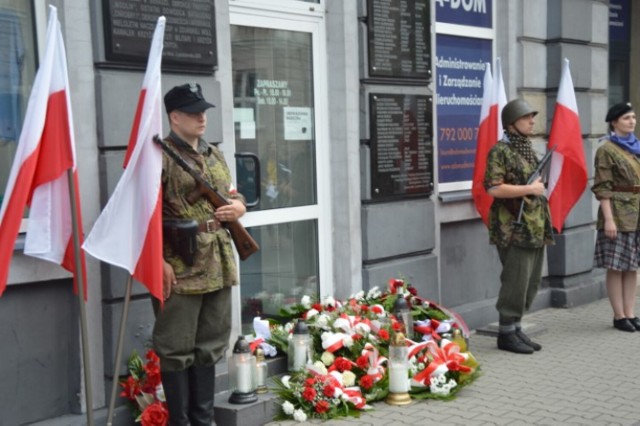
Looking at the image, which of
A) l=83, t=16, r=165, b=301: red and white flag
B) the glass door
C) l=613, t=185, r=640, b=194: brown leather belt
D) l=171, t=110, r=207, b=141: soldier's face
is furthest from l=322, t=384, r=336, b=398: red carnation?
l=613, t=185, r=640, b=194: brown leather belt

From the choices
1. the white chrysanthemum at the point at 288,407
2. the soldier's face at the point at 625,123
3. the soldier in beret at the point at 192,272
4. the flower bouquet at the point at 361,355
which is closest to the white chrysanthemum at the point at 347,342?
the flower bouquet at the point at 361,355

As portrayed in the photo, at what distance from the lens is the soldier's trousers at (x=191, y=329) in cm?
488

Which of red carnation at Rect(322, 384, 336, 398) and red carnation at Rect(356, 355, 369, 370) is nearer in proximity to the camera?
red carnation at Rect(322, 384, 336, 398)

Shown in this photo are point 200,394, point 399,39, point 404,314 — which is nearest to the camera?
point 200,394

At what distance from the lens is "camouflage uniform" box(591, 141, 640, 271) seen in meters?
7.75

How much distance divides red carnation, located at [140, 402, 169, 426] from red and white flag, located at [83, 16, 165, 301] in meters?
0.83

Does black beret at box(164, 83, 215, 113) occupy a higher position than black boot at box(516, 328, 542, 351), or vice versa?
black beret at box(164, 83, 215, 113)

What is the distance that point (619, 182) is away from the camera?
7789mm

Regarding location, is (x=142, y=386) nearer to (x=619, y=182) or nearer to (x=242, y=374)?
(x=242, y=374)

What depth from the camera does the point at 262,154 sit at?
6828 millimetres

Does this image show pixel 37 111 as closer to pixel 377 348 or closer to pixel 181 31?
pixel 181 31

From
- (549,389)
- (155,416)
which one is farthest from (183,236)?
(549,389)

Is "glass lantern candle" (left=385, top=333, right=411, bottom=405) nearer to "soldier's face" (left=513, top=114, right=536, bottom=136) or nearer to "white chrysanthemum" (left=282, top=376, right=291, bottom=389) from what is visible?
"white chrysanthemum" (left=282, top=376, right=291, bottom=389)

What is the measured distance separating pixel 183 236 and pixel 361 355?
1.74 meters
